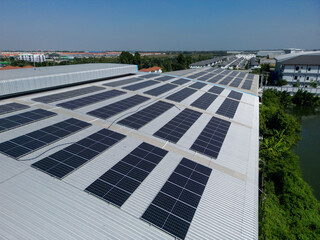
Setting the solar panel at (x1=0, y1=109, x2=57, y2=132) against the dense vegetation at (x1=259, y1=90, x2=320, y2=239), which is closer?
the solar panel at (x1=0, y1=109, x2=57, y2=132)

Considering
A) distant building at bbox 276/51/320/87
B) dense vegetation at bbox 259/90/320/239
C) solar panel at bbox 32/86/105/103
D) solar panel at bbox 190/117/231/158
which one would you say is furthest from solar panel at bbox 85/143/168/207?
distant building at bbox 276/51/320/87

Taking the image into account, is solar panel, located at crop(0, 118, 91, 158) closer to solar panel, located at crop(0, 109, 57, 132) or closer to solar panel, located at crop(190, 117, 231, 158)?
solar panel, located at crop(0, 109, 57, 132)

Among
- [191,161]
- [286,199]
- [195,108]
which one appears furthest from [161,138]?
[286,199]

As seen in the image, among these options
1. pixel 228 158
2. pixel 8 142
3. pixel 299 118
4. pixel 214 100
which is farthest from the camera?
pixel 299 118

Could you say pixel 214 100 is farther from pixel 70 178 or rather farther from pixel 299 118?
pixel 299 118

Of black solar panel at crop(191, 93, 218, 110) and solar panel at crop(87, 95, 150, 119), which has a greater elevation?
solar panel at crop(87, 95, 150, 119)

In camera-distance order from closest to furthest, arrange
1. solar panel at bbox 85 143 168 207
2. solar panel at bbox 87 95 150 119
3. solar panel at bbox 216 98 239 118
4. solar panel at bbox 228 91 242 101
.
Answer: solar panel at bbox 85 143 168 207, solar panel at bbox 87 95 150 119, solar panel at bbox 216 98 239 118, solar panel at bbox 228 91 242 101
